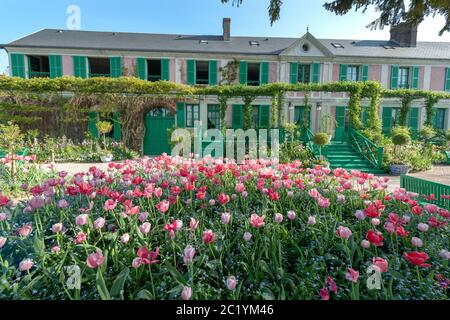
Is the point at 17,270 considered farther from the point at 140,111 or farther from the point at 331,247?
the point at 140,111

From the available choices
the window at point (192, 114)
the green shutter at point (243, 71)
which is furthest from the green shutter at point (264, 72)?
the window at point (192, 114)

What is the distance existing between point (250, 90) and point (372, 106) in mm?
5389

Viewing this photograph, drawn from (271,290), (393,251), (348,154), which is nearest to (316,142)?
(348,154)

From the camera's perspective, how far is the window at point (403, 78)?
15.8 meters

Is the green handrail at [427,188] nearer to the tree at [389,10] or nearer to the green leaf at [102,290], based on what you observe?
the tree at [389,10]

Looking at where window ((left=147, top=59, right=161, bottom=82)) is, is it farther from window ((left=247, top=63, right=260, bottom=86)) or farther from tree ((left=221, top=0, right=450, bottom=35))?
tree ((left=221, top=0, right=450, bottom=35))

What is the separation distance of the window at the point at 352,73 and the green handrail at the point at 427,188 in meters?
13.6

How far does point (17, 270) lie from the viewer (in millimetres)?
1682

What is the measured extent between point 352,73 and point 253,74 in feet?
20.3

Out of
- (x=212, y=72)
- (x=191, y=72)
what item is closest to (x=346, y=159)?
(x=212, y=72)

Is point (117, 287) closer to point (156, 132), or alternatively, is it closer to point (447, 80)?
point (156, 132)

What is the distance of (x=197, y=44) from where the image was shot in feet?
52.8

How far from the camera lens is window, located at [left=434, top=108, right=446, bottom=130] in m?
15.6

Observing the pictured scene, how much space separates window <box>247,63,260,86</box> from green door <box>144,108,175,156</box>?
566cm
